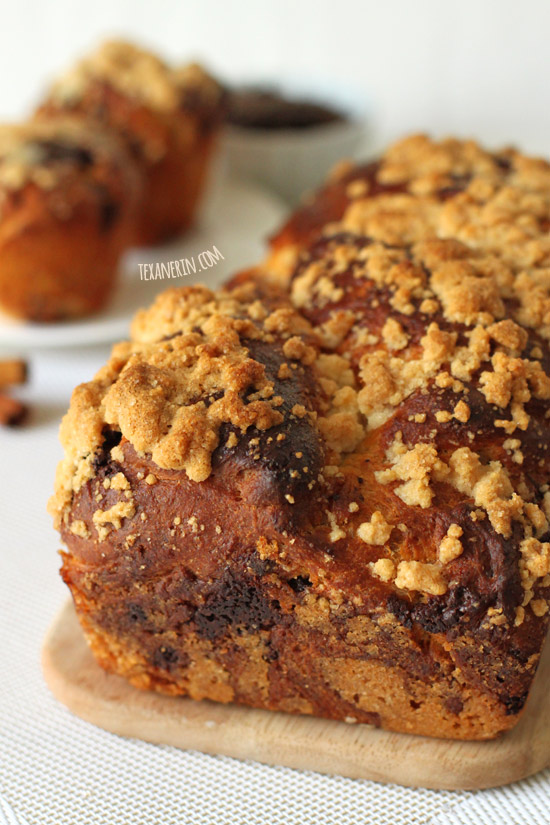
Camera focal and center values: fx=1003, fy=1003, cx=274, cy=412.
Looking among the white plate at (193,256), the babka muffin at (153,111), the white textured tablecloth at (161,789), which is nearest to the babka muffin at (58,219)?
the white plate at (193,256)

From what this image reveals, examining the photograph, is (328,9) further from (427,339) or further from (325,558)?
(325,558)

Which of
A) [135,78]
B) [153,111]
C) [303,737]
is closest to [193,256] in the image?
[153,111]

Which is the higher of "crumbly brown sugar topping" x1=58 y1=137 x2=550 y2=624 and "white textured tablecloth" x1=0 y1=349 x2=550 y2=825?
"crumbly brown sugar topping" x1=58 y1=137 x2=550 y2=624

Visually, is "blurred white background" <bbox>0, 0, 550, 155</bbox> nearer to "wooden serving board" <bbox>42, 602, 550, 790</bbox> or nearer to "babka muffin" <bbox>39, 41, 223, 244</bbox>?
"babka muffin" <bbox>39, 41, 223, 244</bbox>

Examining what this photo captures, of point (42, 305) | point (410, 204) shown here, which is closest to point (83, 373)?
point (42, 305)

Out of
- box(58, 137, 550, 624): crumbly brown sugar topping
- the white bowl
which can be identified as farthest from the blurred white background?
box(58, 137, 550, 624): crumbly brown sugar topping

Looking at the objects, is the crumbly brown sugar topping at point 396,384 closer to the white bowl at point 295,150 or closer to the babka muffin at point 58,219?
the babka muffin at point 58,219
